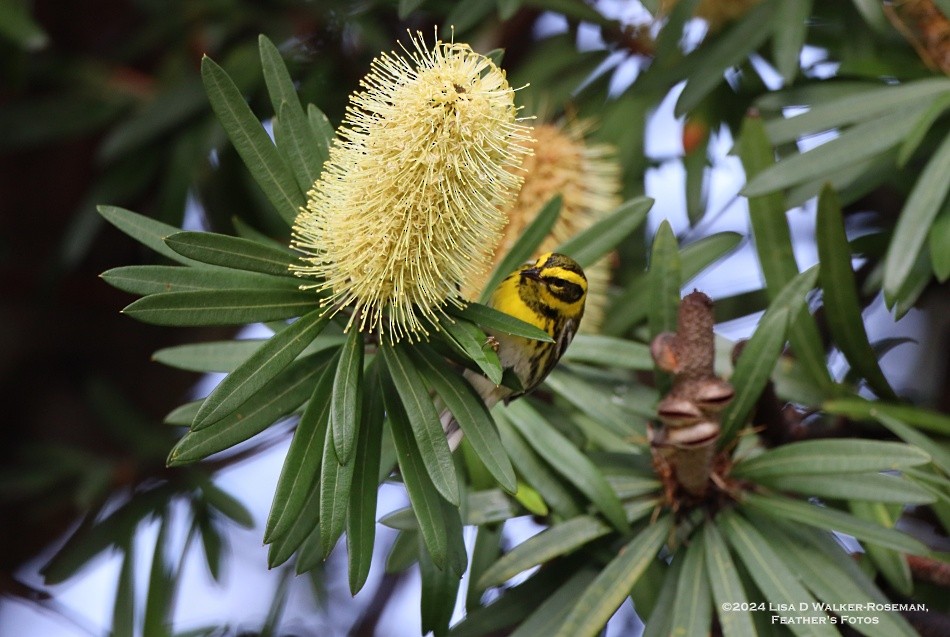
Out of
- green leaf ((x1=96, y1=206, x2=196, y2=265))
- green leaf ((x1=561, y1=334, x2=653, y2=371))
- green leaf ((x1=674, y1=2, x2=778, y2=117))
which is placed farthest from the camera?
green leaf ((x1=674, y1=2, x2=778, y2=117))

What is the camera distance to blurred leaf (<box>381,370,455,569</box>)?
820mm

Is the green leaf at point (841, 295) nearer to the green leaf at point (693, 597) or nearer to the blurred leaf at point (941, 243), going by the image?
the blurred leaf at point (941, 243)

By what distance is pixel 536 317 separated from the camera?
1.07 m

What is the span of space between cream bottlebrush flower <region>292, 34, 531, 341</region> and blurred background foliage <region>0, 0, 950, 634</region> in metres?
0.36

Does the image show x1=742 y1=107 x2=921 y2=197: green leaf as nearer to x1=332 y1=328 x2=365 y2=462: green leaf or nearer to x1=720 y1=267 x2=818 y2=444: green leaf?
x1=720 y1=267 x2=818 y2=444: green leaf

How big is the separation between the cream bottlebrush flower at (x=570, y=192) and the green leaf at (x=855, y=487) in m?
0.39

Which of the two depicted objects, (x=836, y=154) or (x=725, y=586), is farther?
(x=836, y=154)

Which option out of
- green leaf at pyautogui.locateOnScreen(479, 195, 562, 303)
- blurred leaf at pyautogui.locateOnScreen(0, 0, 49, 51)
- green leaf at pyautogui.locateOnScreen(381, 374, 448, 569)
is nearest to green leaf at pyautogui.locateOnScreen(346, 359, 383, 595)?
green leaf at pyautogui.locateOnScreen(381, 374, 448, 569)

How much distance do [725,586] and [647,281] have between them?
1.57ft

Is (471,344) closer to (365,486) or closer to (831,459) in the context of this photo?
(365,486)

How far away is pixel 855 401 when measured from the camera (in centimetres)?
123

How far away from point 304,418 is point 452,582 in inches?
11.4

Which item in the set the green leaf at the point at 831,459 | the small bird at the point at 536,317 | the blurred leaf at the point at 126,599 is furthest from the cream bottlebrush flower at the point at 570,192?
the blurred leaf at the point at 126,599

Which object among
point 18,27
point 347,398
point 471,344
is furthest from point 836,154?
point 18,27
